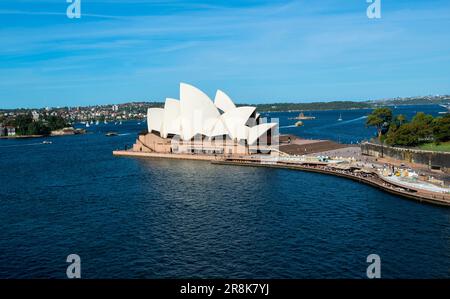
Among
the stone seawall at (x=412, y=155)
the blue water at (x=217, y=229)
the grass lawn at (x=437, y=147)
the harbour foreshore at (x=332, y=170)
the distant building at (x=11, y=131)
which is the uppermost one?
the distant building at (x=11, y=131)

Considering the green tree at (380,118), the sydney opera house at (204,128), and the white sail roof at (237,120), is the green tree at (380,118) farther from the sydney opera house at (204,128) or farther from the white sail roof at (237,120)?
the white sail roof at (237,120)

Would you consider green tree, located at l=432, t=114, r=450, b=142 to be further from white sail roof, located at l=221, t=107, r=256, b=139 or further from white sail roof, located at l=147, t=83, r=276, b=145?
white sail roof, located at l=221, t=107, r=256, b=139

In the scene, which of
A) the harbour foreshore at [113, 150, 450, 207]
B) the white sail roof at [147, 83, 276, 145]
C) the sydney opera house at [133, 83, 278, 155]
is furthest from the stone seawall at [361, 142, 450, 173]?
the white sail roof at [147, 83, 276, 145]

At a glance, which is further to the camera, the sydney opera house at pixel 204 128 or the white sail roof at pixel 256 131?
the sydney opera house at pixel 204 128

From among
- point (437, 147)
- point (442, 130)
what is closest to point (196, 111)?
point (437, 147)

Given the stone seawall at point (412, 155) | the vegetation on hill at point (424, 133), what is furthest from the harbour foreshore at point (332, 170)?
the vegetation on hill at point (424, 133)
